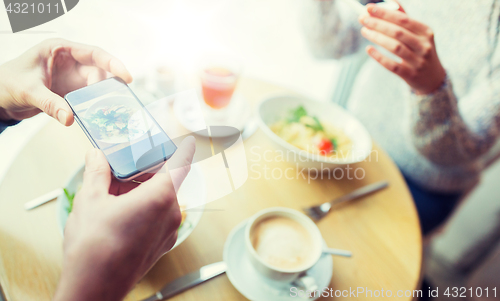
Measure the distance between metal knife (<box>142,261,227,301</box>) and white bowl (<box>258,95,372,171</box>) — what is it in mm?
232

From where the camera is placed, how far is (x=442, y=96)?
56 cm

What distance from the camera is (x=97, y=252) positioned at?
0.26 meters

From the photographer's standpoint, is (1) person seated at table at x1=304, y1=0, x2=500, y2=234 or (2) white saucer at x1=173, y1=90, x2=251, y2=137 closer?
(1) person seated at table at x1=304, y1=0, x2=500, y2=234

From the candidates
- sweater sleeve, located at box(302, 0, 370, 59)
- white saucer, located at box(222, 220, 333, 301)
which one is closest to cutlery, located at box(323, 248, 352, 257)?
white saucer, located at box(222, 220, 333, 301)

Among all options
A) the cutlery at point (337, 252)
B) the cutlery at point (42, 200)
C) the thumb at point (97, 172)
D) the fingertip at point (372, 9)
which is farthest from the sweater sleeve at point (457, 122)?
the cutlery at point (42, 200)

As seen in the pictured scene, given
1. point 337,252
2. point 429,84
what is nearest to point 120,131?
point 337,252

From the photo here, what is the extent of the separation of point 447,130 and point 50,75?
2.35ft

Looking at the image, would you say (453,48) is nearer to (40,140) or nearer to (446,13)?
(446,13)

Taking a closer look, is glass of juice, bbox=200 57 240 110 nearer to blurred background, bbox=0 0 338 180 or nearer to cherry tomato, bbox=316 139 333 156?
blurred background, bbox=0 0 338 180

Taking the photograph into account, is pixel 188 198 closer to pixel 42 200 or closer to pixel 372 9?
pixel 42 200

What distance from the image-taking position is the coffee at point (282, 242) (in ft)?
1.30

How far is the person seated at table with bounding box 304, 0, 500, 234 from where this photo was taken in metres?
0.47

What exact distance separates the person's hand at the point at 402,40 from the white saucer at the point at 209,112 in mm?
294

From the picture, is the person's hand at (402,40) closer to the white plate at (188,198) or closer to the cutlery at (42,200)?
the white plate at (188,198)
